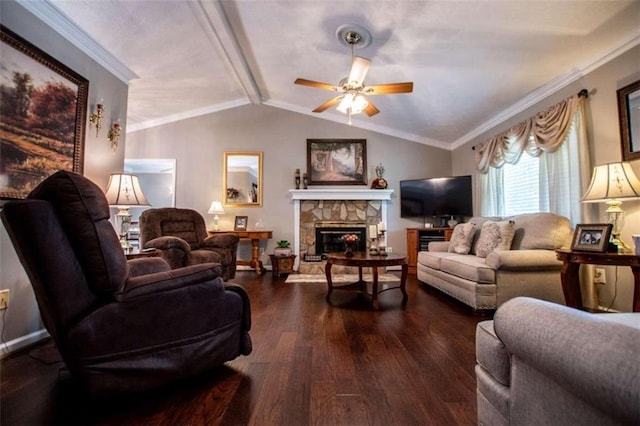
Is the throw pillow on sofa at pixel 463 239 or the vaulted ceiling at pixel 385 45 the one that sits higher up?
the vaulted ceiling at pixel 385 45

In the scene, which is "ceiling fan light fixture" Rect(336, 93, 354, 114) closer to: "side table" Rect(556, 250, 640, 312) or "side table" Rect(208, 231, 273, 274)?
"side table" Rect(556, 250, 640, 312)

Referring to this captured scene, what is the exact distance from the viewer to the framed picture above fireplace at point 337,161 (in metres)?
5.46

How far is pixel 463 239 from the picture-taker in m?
3.72

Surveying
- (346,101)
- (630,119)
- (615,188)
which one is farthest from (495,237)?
(346,101)

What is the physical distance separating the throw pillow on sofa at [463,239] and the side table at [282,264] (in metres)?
2.54

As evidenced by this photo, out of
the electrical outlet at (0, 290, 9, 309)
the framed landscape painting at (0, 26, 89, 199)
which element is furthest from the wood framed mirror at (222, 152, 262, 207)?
the electrical outlet at (0, 290, 9, 309)

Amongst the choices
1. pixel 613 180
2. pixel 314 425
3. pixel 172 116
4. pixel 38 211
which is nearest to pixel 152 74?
pixel 172 116

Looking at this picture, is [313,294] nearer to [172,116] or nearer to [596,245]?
[596,245]

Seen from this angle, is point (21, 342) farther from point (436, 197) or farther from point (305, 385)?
point (436, 197)

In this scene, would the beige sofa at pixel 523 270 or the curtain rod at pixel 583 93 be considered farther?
the curtain rod at pixel 583 93

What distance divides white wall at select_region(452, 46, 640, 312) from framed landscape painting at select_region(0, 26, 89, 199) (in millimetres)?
4822

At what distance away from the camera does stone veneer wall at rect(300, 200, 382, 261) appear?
5.38 m

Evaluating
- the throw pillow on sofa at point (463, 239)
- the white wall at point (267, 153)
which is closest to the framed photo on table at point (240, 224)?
the white wall at point (267, 153)

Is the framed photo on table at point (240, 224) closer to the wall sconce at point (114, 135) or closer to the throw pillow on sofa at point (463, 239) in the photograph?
the wall sconce at point (114, 135)
